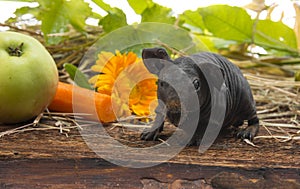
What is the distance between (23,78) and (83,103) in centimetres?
19

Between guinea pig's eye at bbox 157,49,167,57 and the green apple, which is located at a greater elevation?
guinea pig's eye at bbox 157,49,167,57

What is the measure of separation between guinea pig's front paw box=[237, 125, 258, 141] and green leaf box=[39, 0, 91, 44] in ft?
1.92

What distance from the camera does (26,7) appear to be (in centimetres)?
122

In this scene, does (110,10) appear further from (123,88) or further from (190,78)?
(190,78)

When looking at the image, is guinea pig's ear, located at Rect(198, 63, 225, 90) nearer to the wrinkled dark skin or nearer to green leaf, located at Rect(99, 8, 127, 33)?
the wrinkled dark skin

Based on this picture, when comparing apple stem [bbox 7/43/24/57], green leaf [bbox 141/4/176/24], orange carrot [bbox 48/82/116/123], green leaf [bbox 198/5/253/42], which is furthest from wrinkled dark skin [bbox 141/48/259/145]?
green leaf [bbox 198/5/253/42]

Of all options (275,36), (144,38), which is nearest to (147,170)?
(144,38)

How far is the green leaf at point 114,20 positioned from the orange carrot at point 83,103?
0.67 ft

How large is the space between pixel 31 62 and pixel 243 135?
1.50 feet

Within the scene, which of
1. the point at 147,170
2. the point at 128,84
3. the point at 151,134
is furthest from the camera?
the point at 128,84

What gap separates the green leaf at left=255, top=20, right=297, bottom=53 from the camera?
145 cm

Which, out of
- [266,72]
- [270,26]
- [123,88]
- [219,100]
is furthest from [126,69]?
[266,72]

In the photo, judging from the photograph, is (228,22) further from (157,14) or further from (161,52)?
(161,52)

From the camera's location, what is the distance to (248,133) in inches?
34.3
